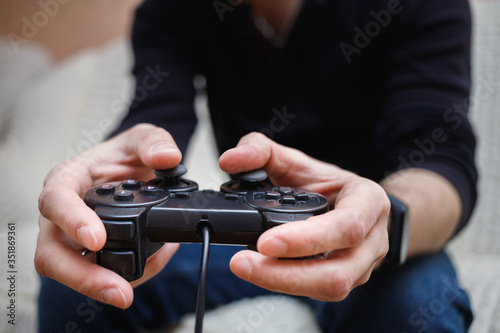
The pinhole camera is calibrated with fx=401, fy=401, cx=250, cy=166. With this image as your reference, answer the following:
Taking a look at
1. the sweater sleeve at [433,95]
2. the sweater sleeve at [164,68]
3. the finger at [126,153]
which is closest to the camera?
the finger at [126,153]

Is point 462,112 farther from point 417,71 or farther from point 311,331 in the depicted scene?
point 311,331

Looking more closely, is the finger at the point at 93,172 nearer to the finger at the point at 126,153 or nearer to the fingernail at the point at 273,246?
the finger at the point at 126,153

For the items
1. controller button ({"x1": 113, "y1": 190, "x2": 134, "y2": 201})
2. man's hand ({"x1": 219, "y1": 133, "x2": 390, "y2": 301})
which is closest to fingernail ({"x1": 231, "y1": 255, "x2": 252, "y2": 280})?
man's hand ({"x1": 219, "y1": 133, "x2": 390, "y2": 301})

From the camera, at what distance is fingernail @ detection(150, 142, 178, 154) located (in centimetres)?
36

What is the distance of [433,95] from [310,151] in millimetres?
217

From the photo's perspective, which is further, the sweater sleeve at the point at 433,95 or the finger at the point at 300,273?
the sweater sleeve at the point at 433,95

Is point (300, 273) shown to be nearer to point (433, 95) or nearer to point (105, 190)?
point (105, 190)

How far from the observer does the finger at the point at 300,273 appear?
0.29m

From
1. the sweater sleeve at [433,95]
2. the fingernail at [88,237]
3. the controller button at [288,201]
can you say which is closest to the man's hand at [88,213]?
the fingernail at [88,237]

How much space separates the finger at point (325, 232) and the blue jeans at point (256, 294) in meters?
0.14

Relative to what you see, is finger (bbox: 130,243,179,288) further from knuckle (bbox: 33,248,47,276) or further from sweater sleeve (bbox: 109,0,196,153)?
sweater sleeve (bbox: 109,0,196,153)

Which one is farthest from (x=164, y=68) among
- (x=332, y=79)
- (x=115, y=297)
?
(x=115, y=297)

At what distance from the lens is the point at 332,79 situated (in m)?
0.67

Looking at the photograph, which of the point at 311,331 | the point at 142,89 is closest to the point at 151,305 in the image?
the point at 311,331
